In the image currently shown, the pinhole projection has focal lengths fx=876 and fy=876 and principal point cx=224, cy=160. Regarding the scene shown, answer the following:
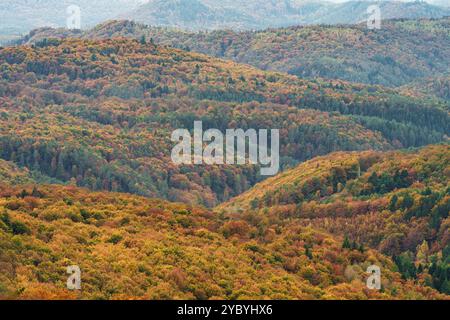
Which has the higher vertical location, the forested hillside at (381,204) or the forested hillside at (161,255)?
the forested hillside at (161,255)

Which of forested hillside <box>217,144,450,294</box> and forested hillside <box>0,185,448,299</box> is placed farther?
forested hillside <box>217,144,450,294</box>

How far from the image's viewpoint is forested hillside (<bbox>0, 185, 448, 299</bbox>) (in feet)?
137

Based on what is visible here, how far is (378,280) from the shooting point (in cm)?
5344

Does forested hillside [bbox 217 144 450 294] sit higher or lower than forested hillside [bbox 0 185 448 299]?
lower

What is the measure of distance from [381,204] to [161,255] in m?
53.9

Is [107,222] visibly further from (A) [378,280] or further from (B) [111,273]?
(A) [378,280]

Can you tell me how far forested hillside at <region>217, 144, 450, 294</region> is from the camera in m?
79.0

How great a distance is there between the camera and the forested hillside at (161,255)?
4181 centimetres

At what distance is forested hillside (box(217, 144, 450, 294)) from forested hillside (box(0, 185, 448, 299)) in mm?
6186

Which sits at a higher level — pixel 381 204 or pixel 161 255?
pixel 161 255

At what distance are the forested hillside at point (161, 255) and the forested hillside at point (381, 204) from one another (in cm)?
619

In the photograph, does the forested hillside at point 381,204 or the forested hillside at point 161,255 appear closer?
the forested hillside at point 161,255

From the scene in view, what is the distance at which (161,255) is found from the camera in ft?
160
